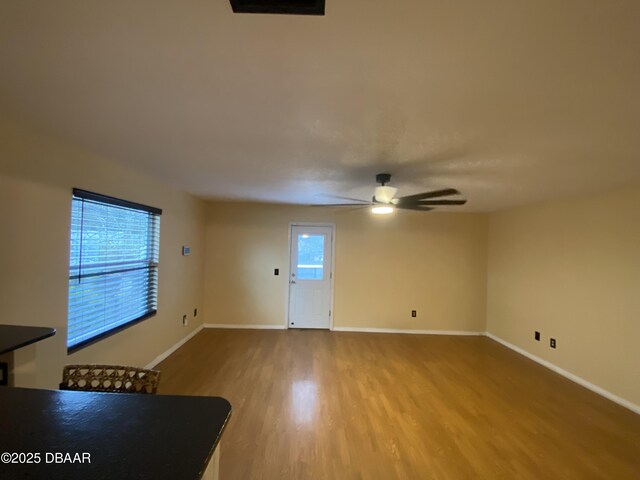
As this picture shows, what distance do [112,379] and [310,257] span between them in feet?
14.2

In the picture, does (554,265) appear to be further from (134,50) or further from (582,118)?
(134,50)

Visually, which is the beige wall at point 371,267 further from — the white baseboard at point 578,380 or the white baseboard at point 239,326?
the white baseboard at point 578,380

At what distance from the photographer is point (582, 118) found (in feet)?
5.26

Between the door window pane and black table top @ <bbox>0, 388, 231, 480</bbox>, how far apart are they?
447 centimetres

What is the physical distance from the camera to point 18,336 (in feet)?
4.83

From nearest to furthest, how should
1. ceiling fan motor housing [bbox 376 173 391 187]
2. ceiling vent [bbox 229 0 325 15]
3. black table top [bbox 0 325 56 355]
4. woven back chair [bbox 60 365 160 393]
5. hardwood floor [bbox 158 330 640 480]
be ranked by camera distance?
ceiling vent [bbox 229 0 325 15]
woven back chair [bbox 60 365 160 393]
black table top [bbox 0 325 56 355]
hardwood floor [bbox 158 330 640 480]
ceiling fan motor housing [bbox 376 173 391 187]

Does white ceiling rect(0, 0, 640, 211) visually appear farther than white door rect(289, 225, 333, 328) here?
No

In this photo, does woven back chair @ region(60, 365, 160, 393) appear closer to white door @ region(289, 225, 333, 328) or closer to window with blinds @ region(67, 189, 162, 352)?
window with blinds @ region(67, 189, 162, 352)

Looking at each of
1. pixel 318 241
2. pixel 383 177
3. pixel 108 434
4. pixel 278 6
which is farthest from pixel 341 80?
pixel 318 241

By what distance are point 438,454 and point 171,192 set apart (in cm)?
393

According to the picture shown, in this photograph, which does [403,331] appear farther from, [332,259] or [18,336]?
[18,336]

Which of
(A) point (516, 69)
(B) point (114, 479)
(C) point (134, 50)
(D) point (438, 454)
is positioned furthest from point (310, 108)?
(D) point (438, 454)

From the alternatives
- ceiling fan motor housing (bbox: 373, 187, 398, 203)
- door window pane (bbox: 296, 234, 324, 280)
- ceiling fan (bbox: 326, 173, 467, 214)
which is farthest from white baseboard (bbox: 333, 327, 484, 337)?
ceiling fan motor housing (bbox: 373, 187, 398, 203)

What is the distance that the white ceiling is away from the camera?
980 mm
